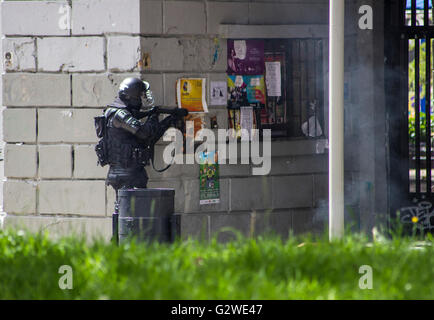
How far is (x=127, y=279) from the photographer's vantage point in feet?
13.2

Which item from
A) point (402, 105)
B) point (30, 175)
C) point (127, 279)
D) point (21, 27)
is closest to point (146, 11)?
point (21, 27)

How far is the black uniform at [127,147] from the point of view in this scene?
8.23 m

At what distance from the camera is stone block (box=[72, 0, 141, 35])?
9016mm

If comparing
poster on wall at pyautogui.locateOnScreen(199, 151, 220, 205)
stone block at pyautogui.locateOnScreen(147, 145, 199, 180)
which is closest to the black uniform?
stone block at pyautogui.locateOnScreen(147, 145, 199, 180)

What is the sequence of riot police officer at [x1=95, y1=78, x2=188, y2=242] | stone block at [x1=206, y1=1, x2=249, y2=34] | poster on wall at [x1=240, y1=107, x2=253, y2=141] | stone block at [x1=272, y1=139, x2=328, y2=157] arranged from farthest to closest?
stone block at [x1=272, y1=139, x2=328, y2=157], poster on wall at [x1=240, y1=107, x2=253, y2=141], stone block at [x1=206, y1=1, x2=249, y2=34], riot police officer at [x1=95, y1=78, x2=188, y2=242]

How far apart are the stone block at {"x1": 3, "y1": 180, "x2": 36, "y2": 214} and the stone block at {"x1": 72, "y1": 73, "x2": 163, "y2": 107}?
109cm

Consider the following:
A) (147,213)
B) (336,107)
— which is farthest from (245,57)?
(147,213)

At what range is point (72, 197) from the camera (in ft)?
30.6

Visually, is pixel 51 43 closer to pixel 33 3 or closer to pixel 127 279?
pixel 33 3

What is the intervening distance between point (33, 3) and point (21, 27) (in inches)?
11.6

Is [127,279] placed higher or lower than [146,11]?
lower

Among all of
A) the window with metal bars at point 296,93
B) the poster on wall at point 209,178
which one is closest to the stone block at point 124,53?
the poster on wall at point 209,178

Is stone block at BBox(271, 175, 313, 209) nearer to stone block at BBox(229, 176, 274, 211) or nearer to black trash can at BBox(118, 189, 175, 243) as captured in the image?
stone block at BBox(229, 176, 274, 211)
